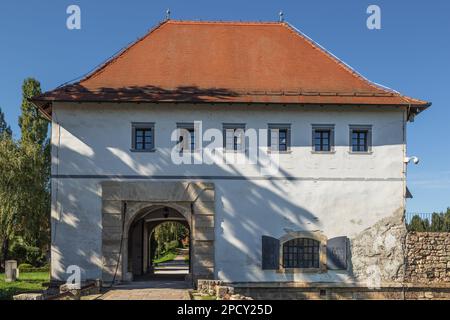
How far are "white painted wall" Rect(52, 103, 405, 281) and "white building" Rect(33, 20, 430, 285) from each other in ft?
0.12

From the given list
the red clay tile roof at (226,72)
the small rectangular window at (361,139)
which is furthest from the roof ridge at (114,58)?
the small rectangular window at (361,139)

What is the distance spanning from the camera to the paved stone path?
49.1 feet

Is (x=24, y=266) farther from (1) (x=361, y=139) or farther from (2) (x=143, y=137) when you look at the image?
(1) (x=361, y=139)

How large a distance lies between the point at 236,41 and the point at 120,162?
705cm

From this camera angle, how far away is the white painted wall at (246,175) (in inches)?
739

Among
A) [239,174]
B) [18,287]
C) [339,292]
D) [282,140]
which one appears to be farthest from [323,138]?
[18,287]

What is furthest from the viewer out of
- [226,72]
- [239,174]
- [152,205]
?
[226,72]

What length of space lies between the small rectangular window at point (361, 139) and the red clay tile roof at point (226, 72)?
106cm

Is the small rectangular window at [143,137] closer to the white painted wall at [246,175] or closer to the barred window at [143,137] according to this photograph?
the barred window at [143,137]

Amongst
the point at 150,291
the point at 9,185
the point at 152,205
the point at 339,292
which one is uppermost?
the point at 9,185

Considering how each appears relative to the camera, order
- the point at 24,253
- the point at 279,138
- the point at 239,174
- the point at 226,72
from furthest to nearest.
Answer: the point at 24,253
the point at 226,72
the point at 279,138
the point at 239,174

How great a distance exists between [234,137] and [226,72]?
2622mm

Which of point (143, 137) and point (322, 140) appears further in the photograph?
point (322, 140)

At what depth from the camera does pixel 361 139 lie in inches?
777
